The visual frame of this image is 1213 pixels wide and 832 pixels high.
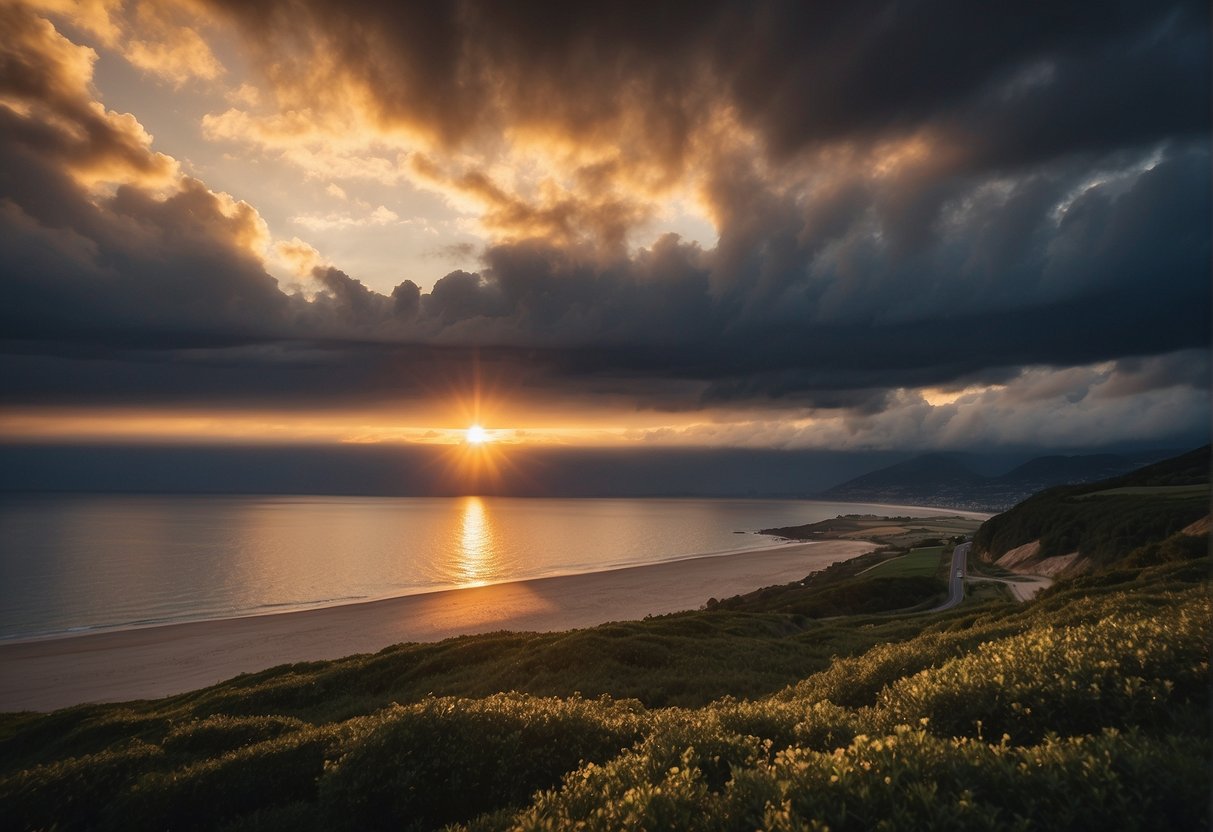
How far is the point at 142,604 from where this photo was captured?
289 ft

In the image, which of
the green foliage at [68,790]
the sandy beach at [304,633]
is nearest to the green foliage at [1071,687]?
the green foliage at [68,790]

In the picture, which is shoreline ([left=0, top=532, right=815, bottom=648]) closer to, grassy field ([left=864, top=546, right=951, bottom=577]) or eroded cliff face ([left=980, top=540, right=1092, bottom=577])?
grassy field ([left=864, top=546, right=951, bottom=577])

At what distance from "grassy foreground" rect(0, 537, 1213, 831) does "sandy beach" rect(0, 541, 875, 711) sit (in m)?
40.6

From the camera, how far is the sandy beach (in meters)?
54.8

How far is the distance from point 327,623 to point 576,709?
253 ft

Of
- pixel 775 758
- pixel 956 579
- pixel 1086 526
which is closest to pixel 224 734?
pixel 775 758

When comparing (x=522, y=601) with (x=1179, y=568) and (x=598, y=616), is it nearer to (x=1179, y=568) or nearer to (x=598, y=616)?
(x=598, y=616)

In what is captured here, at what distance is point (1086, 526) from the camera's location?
312ft

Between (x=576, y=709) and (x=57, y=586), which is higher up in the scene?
(x=576, y=709)

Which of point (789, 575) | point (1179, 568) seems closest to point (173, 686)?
point (1179, 568)

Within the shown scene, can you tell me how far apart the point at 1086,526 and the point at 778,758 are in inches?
4555

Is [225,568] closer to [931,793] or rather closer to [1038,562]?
[931,793]

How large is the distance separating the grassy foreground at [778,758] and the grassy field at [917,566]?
82.7 m

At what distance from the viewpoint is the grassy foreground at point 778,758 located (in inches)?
256
